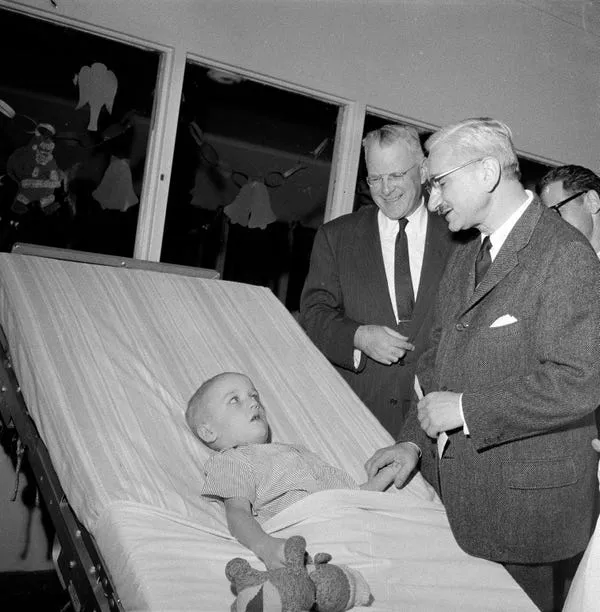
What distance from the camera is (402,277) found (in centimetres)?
285

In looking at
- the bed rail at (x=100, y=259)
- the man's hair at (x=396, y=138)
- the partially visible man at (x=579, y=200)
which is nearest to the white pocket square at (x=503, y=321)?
the man's hair at (x=396, y=138)

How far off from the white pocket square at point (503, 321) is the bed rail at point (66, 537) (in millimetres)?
1026

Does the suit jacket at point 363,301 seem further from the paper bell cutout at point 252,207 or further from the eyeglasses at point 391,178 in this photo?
the paper bell cutout at point 252,207

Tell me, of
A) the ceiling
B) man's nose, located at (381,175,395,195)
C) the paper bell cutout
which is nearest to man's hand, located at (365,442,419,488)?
man's nose, located at (381,175,395,195)

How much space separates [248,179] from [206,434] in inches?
94.2

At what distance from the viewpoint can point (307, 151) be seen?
4488 millimetres

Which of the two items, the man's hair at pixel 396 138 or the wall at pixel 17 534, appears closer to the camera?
the man's hair at pixel 396 138

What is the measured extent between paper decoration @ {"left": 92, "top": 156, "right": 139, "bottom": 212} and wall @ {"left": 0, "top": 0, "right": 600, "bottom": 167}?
0.63 metres

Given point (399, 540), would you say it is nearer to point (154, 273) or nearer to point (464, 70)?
point (154, 273)

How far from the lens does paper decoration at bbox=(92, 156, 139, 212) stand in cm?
374

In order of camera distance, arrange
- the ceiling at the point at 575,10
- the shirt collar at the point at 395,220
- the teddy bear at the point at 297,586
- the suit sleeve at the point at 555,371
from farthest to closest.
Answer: the ceiling at the point at 575,10, the shirt collar at the point at 395,220, the suit sleeve at the point at 555,371, the teddy bear at the point at 297,586

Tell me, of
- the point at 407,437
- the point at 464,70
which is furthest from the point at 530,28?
the point at 407,437

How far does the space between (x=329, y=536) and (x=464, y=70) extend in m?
3.95

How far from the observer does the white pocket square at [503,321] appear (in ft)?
5.83
